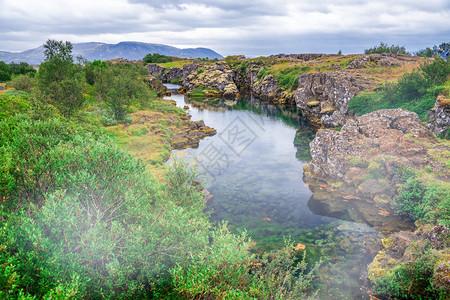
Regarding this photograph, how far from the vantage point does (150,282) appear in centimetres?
1163

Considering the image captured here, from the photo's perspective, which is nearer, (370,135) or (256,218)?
(256,218)

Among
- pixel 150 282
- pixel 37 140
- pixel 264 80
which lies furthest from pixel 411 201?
pixel 264 80

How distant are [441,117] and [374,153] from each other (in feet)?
35.0

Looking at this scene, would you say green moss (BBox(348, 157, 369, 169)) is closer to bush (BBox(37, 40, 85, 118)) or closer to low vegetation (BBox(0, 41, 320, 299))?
low vegetation (BBox(0, 41, 320, 299))

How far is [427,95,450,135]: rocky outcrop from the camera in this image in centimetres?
3272

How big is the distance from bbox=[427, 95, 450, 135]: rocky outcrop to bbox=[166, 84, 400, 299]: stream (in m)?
17.9

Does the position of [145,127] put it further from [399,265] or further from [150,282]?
[399,265]

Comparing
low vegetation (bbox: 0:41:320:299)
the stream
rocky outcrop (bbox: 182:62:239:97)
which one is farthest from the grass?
rocky outcrop (bbox: 182:62:239:97)

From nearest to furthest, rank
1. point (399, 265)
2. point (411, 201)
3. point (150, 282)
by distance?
1. point (150, 282)
2. point (399, 265)
3. point (411, 201)

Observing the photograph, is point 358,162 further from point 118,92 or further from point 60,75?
point 60,75

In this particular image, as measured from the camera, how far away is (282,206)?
2992cm

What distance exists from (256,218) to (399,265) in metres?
13.8

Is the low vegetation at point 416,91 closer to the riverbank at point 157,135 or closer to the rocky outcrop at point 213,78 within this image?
the riverbank at point 157,135

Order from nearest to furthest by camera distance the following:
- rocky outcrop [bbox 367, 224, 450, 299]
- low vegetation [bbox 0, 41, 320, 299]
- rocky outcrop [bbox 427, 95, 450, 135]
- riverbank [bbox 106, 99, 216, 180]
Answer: low vegetation [bbox 0, 41, 320, 299] < rocky outcrop [bbox 367, 224, 450, 299] < rocky outcrop [bbox 427, 95, 450, 135] < riverbank [bbox 106, 99, 216, 180]
